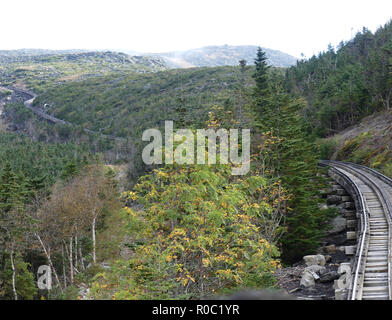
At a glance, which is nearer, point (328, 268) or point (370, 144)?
point (328, 268)

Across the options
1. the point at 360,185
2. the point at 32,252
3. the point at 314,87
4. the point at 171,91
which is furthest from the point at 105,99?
the point at 360,185

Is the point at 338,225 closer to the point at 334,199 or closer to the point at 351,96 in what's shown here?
the point at 334,199

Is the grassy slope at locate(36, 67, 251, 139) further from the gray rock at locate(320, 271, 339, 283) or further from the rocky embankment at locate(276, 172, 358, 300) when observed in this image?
the gray rock at locate(320, 271, 339, 283)

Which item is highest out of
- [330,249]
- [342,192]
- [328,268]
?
[342,192]

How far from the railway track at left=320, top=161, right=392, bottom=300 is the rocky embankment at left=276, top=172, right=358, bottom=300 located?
2.44 feet

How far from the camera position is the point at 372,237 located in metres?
16.6

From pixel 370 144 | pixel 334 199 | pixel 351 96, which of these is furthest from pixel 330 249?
pixel 351 96

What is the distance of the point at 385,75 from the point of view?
62.5 meters

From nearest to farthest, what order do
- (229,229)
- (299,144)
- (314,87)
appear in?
(229,229)
(299,144)
(314,87)

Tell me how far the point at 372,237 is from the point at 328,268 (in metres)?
2.76

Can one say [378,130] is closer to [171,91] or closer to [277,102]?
[277,102]

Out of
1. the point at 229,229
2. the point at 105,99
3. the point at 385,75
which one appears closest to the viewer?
the point at 229,229

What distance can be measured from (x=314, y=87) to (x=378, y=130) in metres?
40.2

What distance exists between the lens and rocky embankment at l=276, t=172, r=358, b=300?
14.0m
